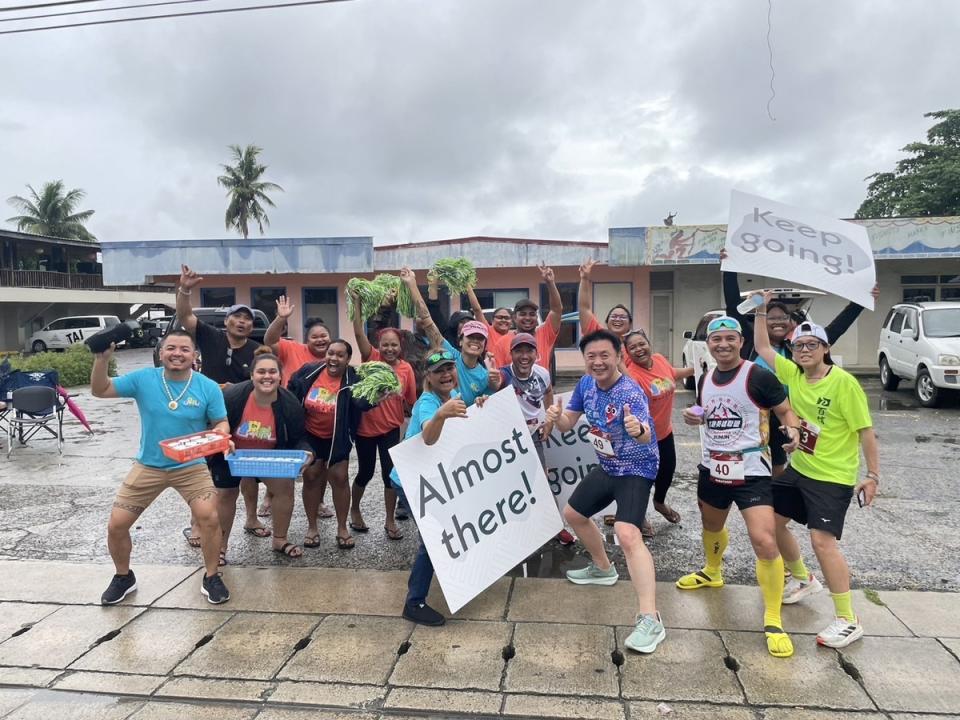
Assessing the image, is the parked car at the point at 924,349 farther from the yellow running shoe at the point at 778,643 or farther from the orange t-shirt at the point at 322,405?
the orange t-shirt at the point at 322,405

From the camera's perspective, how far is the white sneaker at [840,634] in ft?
10.4

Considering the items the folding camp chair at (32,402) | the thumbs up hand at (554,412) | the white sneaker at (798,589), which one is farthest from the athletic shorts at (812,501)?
the folding camp chair at (32,402)

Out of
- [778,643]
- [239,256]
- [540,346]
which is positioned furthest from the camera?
[239,256]

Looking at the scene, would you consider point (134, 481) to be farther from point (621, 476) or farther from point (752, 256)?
point (752, 256)

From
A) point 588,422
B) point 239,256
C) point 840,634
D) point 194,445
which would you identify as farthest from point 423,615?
point 239,256

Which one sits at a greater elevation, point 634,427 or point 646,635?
point 634,427

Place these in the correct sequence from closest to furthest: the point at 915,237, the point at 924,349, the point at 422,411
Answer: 1. the point at 422,411
2. the point at 924,349
3. the point at 915,237

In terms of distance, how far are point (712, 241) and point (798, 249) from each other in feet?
40.5

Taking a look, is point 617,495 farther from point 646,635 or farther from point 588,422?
point 646,635

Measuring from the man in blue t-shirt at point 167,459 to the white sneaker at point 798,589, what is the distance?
350 cm

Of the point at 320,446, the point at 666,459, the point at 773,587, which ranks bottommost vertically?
the point at 773,587

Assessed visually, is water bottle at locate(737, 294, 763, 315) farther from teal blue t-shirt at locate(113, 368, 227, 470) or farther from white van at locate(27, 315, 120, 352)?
white van at locate(27, 315, 120, 352)

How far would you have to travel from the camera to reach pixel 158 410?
3.83m

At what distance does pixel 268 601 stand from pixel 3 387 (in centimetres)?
729
